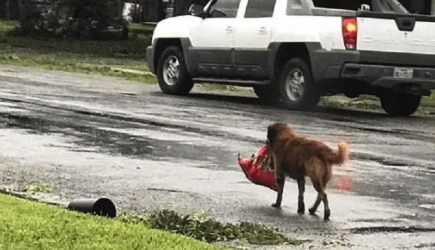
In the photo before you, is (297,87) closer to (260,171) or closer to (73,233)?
(260,171)

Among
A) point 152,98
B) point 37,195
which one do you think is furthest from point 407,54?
point 37,195

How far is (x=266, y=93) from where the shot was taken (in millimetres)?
18344

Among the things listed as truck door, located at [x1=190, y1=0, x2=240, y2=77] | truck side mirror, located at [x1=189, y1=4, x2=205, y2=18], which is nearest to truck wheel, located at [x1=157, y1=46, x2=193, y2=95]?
truck door, located at [x1=190, y1=0, x2=240, y2=77]

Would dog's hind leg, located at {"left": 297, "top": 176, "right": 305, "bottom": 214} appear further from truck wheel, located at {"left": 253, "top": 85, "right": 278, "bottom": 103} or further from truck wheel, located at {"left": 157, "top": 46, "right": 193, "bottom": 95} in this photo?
truck wheel, located at {"left": 157, "top": 46, "right": 193, "bottom": 95}

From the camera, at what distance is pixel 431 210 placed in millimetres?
7832

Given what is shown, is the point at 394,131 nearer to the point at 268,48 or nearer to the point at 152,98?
the point at 268,48

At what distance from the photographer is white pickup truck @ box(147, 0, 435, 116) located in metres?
15.6

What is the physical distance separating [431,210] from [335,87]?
834 centimetres

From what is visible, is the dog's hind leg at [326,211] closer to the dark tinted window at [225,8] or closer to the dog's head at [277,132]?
the dog's head at [277,132]

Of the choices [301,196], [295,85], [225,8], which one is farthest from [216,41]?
[301,196]

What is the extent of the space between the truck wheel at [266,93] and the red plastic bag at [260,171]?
29.9 ft

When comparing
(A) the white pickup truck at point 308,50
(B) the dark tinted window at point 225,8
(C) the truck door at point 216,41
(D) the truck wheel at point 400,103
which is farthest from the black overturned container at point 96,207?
(B) the dark tinted window at point 225,8

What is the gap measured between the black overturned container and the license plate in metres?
9.46

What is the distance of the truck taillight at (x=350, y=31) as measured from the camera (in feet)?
50.8
